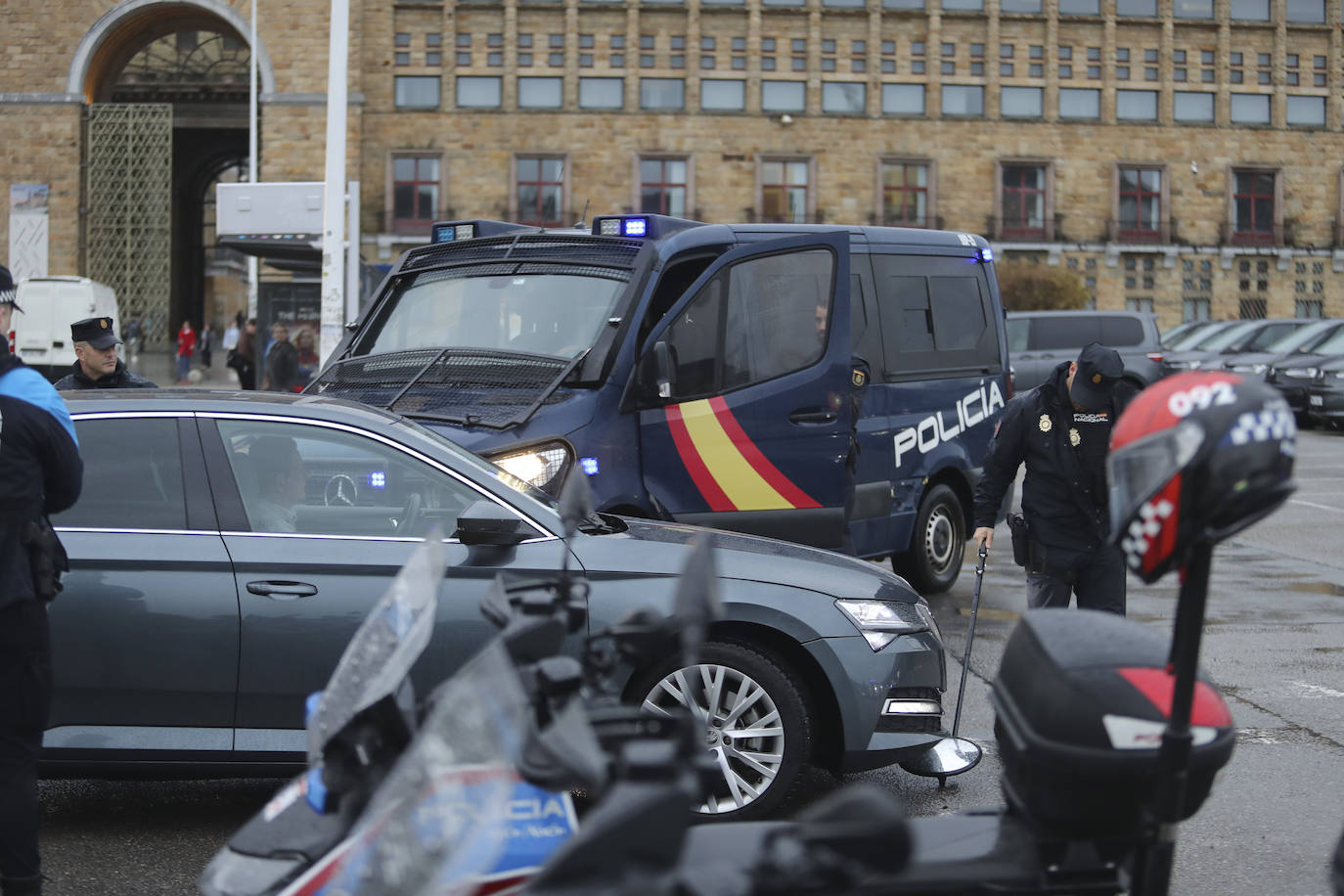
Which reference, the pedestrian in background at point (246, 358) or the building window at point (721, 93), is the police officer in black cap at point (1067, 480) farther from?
the building window at point (721, 93)

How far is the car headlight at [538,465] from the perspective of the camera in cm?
733

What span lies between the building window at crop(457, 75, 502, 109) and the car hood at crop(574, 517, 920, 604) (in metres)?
46.9

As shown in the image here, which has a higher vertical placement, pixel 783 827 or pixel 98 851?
pixel 783 827

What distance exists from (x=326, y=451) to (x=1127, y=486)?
3.39m

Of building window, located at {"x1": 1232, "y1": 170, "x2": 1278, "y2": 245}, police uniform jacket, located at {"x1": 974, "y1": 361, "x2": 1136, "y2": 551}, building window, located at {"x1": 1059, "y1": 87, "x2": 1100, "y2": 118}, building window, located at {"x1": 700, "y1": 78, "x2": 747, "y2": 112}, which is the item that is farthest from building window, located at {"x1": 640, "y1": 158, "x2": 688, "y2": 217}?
police uniform jacket, located at {"x1": 974, "y1": 361, "x2": 1136, "y2": 551}

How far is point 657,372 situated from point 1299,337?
2129cm

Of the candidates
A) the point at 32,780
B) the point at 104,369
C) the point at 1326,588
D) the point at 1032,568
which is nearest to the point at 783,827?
the point at 32,780

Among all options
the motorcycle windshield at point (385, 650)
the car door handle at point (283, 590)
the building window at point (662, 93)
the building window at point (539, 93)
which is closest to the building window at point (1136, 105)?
the building window at point (662, 93)

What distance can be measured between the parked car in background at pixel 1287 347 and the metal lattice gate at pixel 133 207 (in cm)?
3236

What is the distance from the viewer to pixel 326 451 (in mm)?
5184

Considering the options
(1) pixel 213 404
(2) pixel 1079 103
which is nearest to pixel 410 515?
(1) pixel 213 404

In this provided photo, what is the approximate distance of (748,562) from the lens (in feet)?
17.1

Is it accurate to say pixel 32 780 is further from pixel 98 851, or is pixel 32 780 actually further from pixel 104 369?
pixel 104 369

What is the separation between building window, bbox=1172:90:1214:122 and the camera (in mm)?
53250
